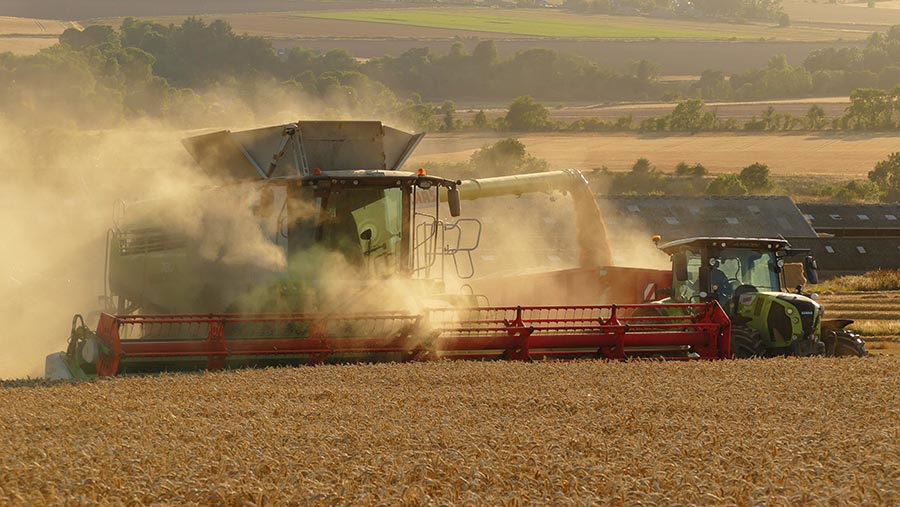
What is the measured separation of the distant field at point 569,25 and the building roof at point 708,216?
234 ft

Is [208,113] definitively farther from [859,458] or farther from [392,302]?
[859,458]

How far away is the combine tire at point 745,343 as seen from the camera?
13836 mm

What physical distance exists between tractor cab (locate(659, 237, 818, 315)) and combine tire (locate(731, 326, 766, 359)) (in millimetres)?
846

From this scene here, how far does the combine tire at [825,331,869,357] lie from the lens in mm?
14344

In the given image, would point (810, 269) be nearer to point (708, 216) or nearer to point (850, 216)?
point (708, 216)

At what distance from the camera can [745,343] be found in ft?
45.6

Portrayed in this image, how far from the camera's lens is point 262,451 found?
716cm

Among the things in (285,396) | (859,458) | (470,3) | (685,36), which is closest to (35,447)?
(285,396)

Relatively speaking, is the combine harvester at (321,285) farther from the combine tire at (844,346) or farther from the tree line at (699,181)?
the tree line at (699,181)

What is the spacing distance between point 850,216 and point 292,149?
34.5m

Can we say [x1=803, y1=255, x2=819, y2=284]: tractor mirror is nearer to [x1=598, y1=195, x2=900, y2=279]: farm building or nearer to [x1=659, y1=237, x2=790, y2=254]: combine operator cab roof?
[x1=659, y1=237, x2=790, y2=254]: combine operator cab roof

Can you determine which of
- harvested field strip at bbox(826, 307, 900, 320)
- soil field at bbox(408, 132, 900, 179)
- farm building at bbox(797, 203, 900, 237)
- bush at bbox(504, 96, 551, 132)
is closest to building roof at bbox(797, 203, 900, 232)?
farm building at bbox(797, 203, 900, 237)

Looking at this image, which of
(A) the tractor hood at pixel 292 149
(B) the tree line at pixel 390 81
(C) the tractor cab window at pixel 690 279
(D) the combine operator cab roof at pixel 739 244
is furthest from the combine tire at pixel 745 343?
(B) the tree line at pixel 390 81

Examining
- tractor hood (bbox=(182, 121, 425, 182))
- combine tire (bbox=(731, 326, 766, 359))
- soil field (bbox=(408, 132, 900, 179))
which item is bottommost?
combine tire (bbox=(731, 326, 766, 359))
